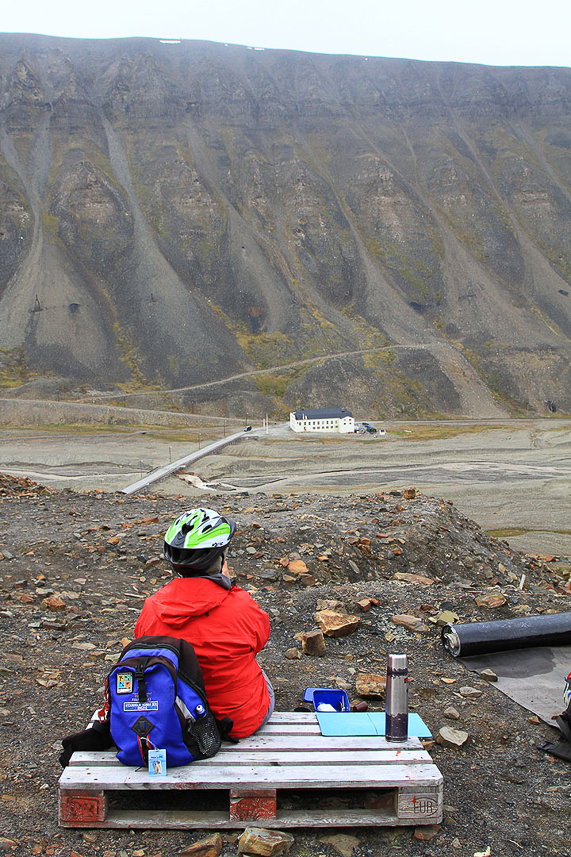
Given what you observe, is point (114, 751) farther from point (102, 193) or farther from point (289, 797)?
point (102, 193)

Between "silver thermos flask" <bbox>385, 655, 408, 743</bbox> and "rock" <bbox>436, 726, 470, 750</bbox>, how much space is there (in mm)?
1014

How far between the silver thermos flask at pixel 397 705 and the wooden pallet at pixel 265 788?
9 centimetres

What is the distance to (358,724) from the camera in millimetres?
5207

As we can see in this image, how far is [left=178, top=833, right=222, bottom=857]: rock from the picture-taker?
13.8ft

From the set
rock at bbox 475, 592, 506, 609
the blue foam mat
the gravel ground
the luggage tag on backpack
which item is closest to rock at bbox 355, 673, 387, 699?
the gravel ground

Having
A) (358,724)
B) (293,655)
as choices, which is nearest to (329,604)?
(293,655)

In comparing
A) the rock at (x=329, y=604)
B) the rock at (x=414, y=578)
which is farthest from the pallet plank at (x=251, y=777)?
the rock at (x=414, y=578)

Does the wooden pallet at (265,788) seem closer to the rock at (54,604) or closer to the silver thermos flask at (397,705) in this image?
the silver thermos flask at (397,705)

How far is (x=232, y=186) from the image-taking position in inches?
4377

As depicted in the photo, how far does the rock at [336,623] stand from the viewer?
830 cm

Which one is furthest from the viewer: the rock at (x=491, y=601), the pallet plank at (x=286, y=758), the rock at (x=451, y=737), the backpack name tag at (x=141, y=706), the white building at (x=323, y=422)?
the white building at (x=323, y=422)

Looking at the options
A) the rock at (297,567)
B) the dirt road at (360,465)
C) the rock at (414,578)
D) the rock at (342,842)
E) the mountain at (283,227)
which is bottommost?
the dirt road at (360,465)

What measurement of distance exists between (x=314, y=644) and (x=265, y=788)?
3.50 m

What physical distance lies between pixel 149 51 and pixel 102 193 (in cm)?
4889
